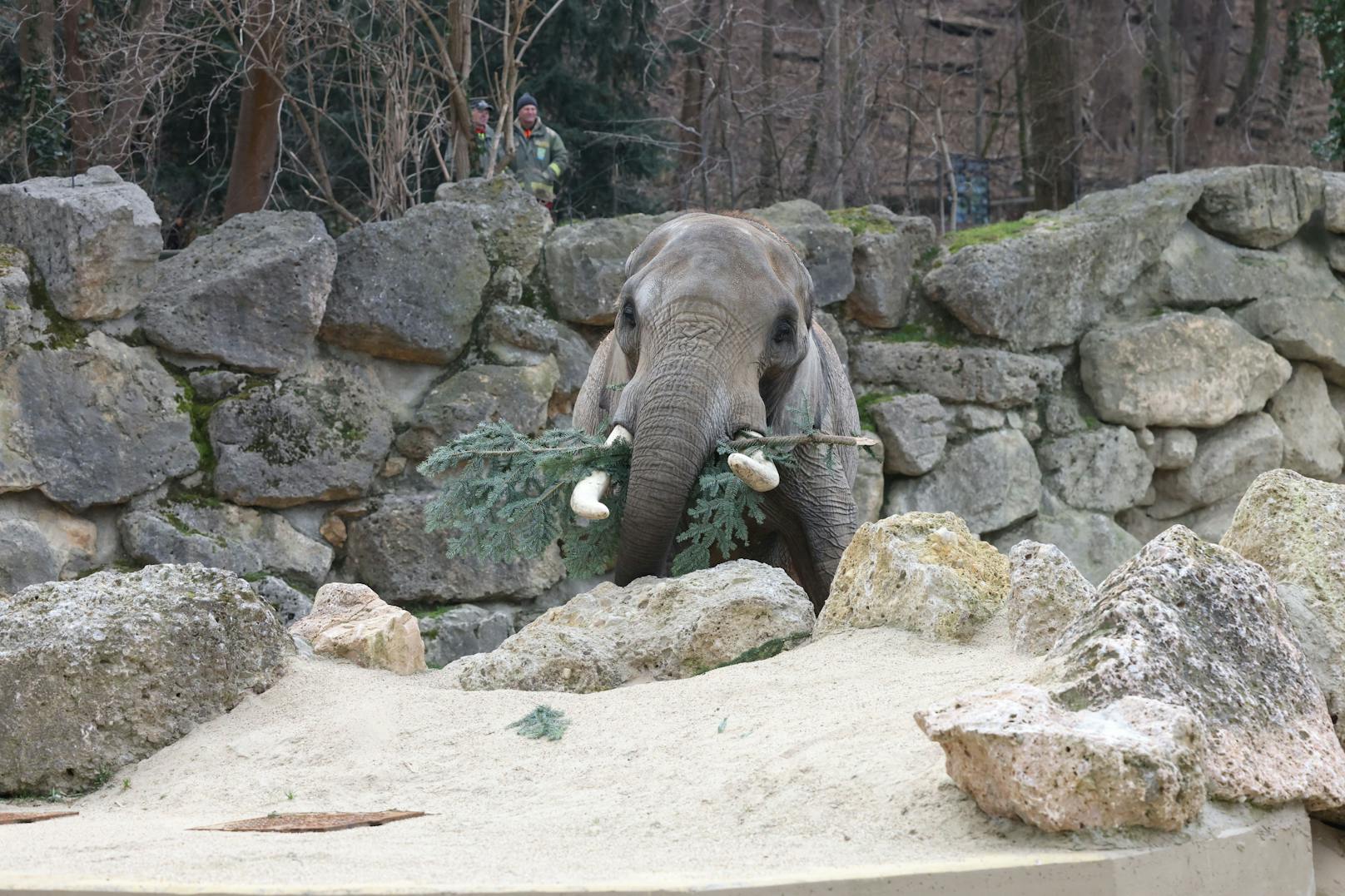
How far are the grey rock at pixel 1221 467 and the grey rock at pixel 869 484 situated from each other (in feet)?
8.04

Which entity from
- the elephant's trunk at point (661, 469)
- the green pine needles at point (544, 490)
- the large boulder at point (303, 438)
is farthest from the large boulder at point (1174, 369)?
the elephant's trunk at point (661, 469)

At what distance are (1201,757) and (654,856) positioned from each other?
1024mm

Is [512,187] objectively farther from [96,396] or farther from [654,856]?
[654,856]

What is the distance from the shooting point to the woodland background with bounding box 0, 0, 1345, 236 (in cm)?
930

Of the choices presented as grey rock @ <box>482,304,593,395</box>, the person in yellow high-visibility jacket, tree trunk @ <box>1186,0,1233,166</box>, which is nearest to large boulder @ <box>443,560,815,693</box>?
grey rock @ <box>482,304,593,395</box>

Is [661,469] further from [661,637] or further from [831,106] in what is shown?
[831,106]

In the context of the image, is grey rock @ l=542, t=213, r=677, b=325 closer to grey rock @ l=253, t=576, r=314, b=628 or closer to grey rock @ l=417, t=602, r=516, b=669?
grey rock @ l=417, t=602, r=516, b=669

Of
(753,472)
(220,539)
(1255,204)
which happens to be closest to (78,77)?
(220,539)

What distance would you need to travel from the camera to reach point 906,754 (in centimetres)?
318

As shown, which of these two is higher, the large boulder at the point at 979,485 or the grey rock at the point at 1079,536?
the large boulder at the point at 979,485

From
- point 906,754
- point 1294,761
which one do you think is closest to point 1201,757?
point 1294,761

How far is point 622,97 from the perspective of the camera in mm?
12820

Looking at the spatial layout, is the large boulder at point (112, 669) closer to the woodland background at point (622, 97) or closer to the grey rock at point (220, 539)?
the grey rock at point (220, 539)

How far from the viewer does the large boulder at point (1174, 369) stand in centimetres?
999
